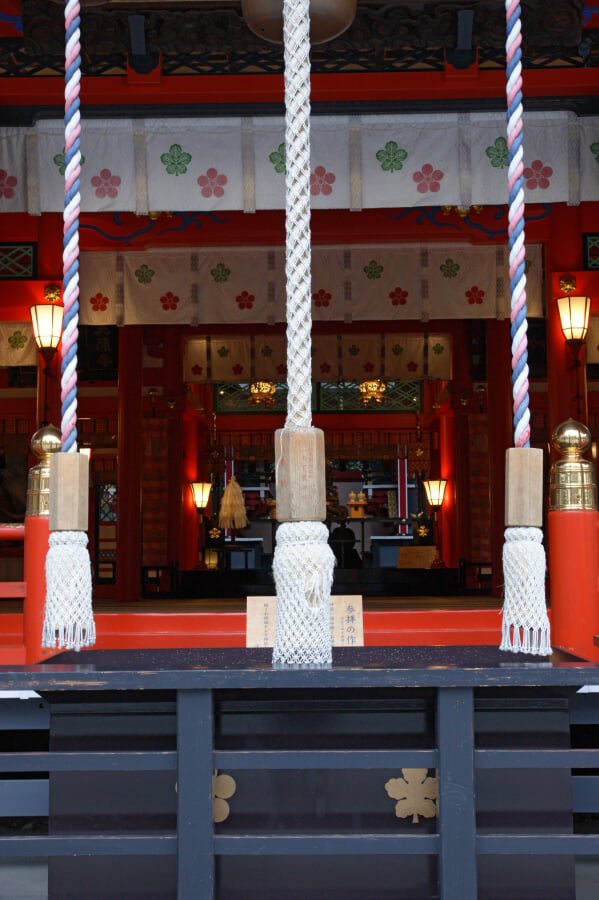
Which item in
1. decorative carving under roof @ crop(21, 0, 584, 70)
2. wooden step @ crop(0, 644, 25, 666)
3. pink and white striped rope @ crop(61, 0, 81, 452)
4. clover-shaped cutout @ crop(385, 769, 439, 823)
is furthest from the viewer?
decorative carving under roof @ crop(21, 0, 584, 70)

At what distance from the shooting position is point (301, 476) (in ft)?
6.13

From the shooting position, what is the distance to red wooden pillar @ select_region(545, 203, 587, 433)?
217 inches

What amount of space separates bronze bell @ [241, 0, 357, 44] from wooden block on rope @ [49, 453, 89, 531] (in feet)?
5.25

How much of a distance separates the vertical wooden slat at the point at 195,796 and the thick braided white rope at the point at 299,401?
0.21 meters

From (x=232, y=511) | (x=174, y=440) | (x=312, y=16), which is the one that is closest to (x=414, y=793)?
(x=312, y=16)

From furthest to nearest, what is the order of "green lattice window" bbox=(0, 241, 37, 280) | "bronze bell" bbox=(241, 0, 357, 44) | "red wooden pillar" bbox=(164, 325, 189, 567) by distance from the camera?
1. "red wooden pillar" bbox=(164, 325, 189, 567)
2. "green lattice window" bbox=(0, 241, 37, 280)
3. "bronze bell" bbox=(241, 0, 357, 44)

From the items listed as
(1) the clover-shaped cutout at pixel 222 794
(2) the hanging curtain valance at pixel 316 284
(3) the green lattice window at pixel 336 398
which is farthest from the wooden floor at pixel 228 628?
(3) the green lattice window at pixel 336 398

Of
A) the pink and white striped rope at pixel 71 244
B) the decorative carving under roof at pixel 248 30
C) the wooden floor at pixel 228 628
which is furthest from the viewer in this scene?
the wooden floor at pixel 228 628

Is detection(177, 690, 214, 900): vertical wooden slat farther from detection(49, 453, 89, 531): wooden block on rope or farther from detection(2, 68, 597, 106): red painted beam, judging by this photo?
detection(2, 68, 597, 106): red painted beam

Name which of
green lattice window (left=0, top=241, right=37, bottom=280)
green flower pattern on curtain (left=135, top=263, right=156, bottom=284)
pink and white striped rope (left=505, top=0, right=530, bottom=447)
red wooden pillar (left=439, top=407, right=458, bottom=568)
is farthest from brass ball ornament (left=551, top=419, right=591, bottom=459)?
red wooden pillar (left=439, top=407, right=458, bottom=568)

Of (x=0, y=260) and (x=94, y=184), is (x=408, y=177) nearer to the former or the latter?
(x=94, y=184)

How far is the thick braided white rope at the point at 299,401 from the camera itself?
1857 millimetres

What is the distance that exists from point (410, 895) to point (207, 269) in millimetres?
5661

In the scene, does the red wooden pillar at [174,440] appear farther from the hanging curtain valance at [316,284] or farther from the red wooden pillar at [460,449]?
the hanging curtain valance at [316,284]
